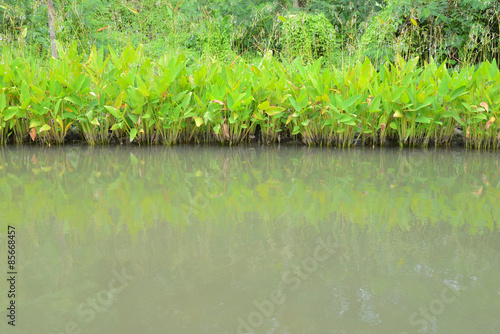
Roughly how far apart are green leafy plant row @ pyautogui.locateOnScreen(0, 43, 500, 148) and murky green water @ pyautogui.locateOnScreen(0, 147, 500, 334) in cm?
91

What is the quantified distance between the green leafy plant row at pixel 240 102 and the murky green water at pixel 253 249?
91 cm

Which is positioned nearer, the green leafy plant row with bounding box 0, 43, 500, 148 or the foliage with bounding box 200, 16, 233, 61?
the green leafy plant row with bounding box 0, 43, 500, 148

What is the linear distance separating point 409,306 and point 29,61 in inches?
163

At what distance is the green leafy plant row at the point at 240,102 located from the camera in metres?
3.83

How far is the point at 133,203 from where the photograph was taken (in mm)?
2279

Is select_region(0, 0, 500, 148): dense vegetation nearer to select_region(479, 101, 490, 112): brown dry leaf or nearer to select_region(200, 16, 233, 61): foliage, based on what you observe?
select_region(479, 101, 490, 112): brown dry leaf

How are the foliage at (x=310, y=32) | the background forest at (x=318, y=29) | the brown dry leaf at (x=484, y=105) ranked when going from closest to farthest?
the brown dry leaf at (x=484, y=105) < the background forest at (x=318, y=29) < the foliage at (x=310, y=32)

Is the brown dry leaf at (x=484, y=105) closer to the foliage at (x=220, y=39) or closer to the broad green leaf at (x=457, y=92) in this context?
the broad green leaf at (x=457, y=92)

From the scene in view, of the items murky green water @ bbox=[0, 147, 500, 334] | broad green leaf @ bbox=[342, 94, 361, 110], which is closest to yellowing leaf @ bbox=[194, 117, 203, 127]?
murky green water @ bbox=[0, 147, 500, 334]

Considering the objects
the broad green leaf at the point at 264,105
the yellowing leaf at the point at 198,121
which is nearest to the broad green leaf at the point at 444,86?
the broad green leaf at the point at 264,105

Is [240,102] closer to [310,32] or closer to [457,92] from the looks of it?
[457,92]

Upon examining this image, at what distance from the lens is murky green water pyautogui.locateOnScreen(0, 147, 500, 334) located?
1254 mm

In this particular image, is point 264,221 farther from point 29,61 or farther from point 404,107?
point 29,61

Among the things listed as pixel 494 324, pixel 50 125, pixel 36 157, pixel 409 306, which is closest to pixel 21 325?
pixel 409 306
